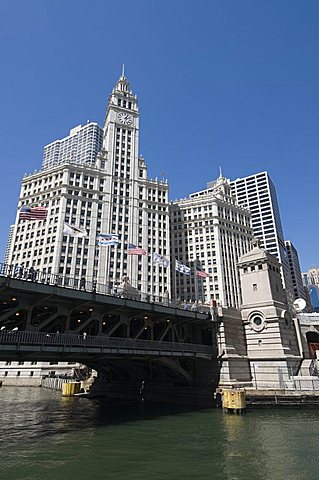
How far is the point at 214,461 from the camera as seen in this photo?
19062 mm

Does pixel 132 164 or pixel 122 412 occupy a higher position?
pixel 132 164

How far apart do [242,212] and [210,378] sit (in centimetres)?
10297

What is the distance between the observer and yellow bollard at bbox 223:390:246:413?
3350 cm

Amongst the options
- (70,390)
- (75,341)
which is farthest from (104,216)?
(75,341)

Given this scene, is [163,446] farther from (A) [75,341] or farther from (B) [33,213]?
(B) [33,213]

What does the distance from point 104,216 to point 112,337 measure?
7831 centimetres

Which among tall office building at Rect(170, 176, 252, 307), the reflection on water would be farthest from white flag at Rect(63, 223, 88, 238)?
tall office building at Rect(170, 176, 252, 307)

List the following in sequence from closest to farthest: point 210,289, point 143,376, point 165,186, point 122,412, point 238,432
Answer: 1. point 238,432
2. point 122,412
3. point 143,376
4. point 210,289
5. point 165,186

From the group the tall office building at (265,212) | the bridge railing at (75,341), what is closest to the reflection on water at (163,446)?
the bridge railing at (75,341)

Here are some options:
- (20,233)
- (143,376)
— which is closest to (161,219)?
(20,233)

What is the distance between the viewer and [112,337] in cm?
3209

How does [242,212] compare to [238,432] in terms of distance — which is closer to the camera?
[238,432]

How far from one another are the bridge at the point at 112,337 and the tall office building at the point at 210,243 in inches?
2538

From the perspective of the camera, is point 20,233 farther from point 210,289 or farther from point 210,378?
point 210,378
